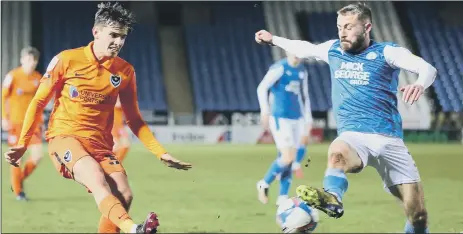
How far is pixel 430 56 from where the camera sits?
13.0 feet

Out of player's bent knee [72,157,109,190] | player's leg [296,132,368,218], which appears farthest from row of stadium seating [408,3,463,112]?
player's bent knee [72,157,109,190]

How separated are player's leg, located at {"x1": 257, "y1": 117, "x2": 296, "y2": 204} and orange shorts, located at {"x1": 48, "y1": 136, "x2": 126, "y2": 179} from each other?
4142 millimetres

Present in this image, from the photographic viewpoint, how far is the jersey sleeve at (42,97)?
259 cm

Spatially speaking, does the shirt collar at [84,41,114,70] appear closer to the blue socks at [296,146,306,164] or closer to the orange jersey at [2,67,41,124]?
the orange jersey at [2,67,41,124]

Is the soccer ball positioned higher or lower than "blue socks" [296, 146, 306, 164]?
higher

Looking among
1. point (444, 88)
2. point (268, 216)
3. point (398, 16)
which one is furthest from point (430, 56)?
point (268, 216)

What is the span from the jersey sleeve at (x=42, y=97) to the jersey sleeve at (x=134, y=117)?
221 mm

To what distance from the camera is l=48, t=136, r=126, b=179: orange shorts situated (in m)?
2.69

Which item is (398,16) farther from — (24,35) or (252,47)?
(24,35)

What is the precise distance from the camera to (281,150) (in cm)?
711

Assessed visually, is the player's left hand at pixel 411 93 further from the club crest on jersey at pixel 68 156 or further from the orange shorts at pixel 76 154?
the club crest on jersey at pixel 68 156

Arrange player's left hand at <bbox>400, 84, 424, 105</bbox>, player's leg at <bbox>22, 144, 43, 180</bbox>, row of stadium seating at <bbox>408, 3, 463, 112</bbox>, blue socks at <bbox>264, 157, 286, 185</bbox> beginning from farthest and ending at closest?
player's leg at <bbox>22, 144, 43, 180</bbox> < blue socks at <bbox>264, 157, 286, 185</bbox> < row of stadium seating at <bbox>408, 3, 463, 112</bbox> < player's left hand at <bbox>400, 84, 424, 105</bbox>

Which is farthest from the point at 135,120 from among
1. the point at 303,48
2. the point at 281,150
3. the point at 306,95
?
the point at 281,150

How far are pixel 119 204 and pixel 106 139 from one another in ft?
0.89
